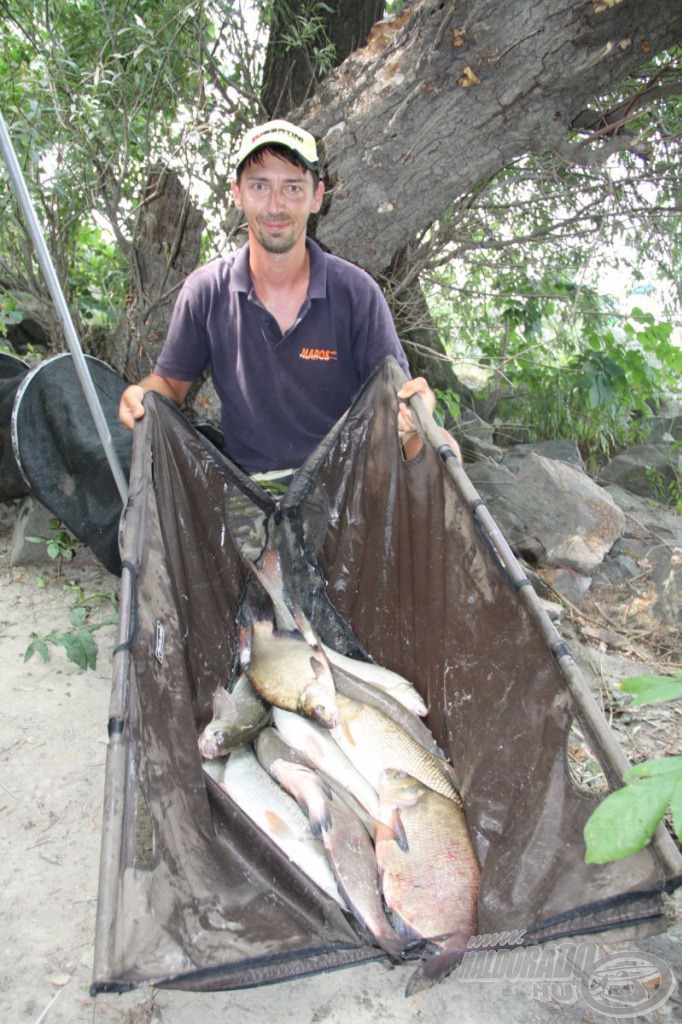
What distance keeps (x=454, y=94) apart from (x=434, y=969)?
10.1 ft

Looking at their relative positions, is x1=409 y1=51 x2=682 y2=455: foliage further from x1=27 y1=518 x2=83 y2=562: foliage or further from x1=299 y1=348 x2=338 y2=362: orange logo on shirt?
x1=27 y1=518 x2=83 y2=562: foliage

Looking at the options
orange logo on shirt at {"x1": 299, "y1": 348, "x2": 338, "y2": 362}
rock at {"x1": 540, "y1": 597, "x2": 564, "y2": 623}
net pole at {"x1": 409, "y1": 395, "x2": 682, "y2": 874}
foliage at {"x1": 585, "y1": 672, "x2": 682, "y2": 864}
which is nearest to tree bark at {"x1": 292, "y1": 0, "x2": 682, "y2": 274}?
orange logo on shirt at {"x1": 299, "y1": 348, "x2": 338, "y2": 362}

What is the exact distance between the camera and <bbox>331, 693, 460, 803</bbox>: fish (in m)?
2.15

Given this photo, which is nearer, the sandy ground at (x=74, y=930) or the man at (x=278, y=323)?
the sandy ground at (x=74, y=930)

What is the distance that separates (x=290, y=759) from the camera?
2203 mm

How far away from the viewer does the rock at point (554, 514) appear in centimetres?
400

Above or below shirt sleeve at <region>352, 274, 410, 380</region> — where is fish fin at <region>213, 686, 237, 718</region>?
below

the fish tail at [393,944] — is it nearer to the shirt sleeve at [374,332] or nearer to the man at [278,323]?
the man at [278,323]

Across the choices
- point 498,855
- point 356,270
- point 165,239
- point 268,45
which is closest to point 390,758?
point 498,855

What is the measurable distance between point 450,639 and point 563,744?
0.62 meters

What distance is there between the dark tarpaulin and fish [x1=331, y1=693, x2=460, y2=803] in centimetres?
10

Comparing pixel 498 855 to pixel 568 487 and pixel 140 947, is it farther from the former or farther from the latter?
pixel 568 487

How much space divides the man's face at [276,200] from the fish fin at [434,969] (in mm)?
2293

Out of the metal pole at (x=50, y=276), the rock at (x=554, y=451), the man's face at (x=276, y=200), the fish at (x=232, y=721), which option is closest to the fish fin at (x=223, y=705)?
the fish at (x=232, y=721)
